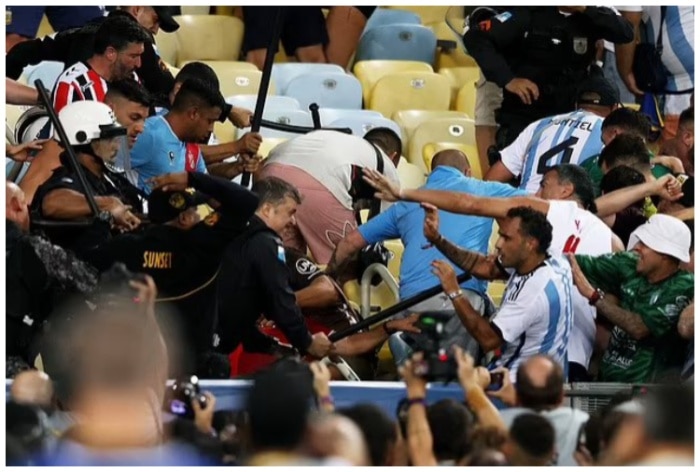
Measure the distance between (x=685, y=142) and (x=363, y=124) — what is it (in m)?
2.28

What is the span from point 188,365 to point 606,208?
2.55m

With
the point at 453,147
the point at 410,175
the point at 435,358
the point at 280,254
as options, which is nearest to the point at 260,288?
the point at 280,254

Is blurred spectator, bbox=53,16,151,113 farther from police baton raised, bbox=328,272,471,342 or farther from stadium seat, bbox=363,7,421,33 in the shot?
stadium seat, bbox=363,7,421,33

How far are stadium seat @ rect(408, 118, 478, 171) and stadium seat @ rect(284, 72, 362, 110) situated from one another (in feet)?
2.15

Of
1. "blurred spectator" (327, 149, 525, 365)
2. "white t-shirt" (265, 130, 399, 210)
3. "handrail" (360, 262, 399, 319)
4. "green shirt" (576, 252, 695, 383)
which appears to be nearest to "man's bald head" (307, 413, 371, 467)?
"green shirt" (576, 252, 695, 383)

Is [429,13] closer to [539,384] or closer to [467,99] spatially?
[467,99]

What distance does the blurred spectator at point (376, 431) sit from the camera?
6734mm

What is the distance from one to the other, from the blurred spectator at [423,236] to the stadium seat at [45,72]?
2.37 meters

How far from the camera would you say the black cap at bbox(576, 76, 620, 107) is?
11.6m

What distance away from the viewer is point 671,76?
12.6 m

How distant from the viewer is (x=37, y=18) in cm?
1216

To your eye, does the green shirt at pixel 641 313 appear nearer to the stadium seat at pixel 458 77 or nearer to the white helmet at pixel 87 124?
the white helmet at pixel 87 124

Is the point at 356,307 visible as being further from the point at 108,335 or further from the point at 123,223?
the point at 108,335

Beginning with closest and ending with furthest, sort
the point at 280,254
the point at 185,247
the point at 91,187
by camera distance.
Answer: the point at 185,247 < the point at 91,187 < the point at 280,254
